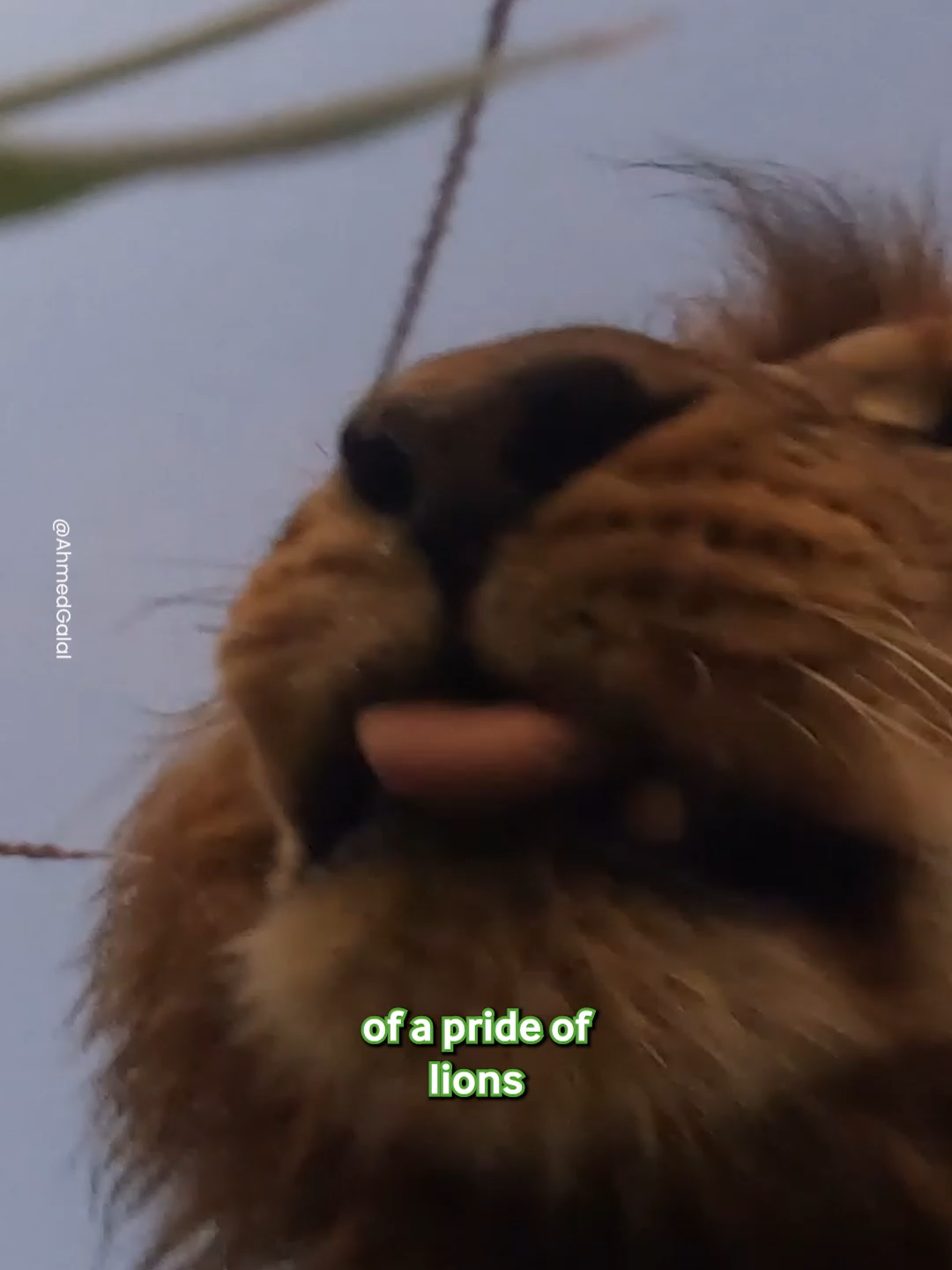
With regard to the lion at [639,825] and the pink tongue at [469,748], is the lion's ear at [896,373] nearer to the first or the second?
the lion at [639,825]

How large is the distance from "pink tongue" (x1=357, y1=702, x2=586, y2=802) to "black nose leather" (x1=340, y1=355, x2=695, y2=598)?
0.11ft

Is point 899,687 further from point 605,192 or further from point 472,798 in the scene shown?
point 605,192

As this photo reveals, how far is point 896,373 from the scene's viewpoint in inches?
18.0

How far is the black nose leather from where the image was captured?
38 centimetres

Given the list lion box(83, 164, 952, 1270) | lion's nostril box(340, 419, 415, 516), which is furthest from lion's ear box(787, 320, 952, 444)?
lion's nostril box(340, 419, 415, 516)

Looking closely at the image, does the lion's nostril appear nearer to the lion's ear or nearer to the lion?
the lion

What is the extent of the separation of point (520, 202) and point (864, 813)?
0.26 meters

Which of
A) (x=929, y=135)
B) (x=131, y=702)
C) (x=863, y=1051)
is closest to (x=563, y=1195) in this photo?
(x=863, y=1051)

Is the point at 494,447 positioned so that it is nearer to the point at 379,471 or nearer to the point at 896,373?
the point at 379,471

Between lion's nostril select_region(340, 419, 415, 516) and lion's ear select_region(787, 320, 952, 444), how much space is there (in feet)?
0.41

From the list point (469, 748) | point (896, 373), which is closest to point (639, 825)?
point (469, 748)

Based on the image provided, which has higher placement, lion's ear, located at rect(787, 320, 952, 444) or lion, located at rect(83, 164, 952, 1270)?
lion's ear, located at rect(787, 320, 952, 444)

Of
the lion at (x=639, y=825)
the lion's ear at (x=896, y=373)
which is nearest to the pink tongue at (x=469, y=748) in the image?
the lion at (x=639, y=825)

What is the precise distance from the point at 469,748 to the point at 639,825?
47mm
